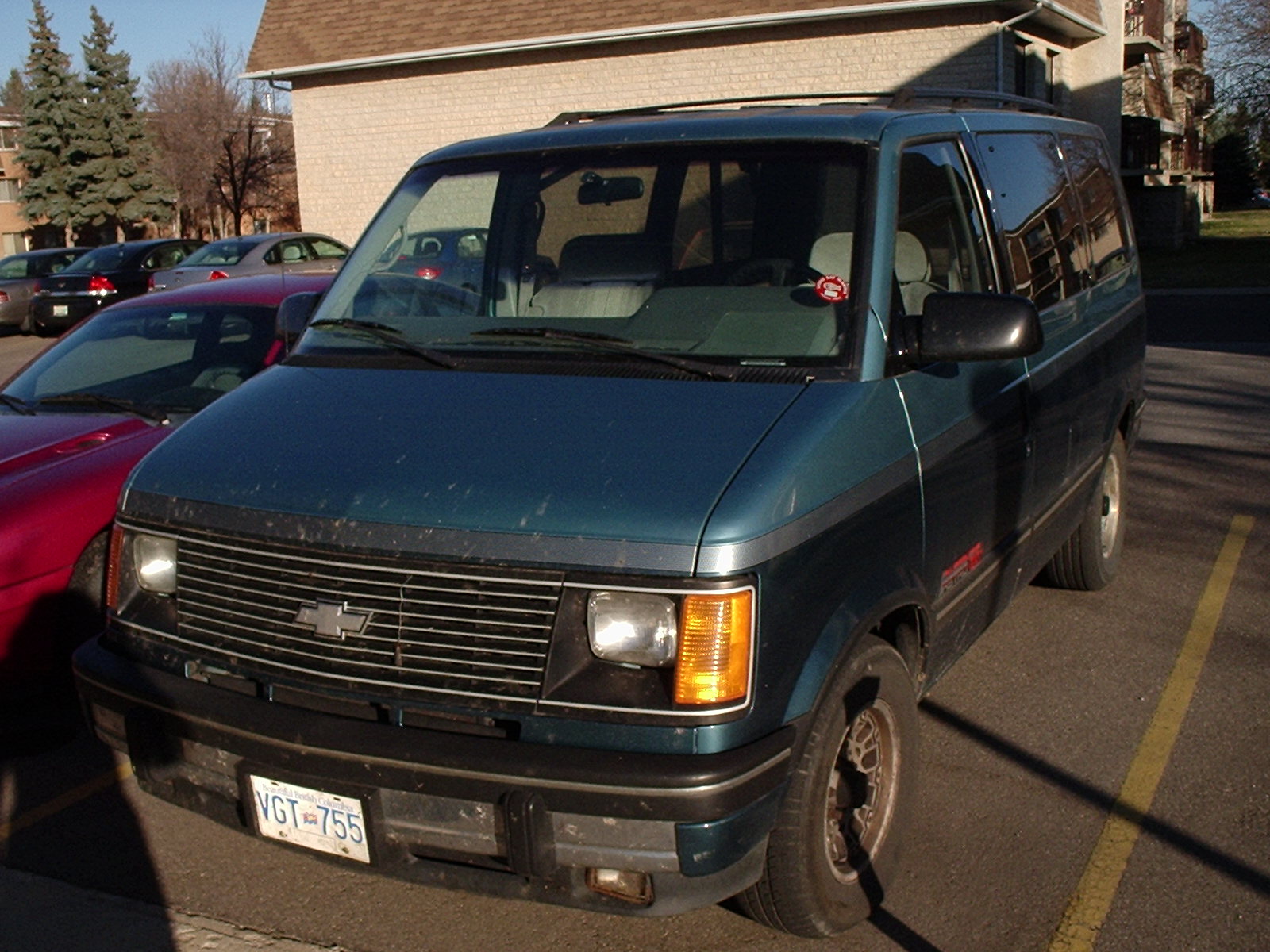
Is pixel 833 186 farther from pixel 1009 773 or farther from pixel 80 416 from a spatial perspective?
pixel 80 416

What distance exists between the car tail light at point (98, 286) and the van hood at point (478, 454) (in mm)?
19935

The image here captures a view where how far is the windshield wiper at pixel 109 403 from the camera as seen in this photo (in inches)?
224

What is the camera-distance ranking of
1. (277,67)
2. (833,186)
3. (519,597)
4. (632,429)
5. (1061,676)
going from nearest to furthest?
1. (519,597)
2. (632,429)
3. (833,186)
4. (1061,676)
5. (277,67)

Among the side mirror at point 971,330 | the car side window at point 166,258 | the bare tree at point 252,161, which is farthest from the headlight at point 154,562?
the bare tree at point 252,161

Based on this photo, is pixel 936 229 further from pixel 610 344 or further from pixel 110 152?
pixel 110 152

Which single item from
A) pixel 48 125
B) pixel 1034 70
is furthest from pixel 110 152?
pixel 1034 70

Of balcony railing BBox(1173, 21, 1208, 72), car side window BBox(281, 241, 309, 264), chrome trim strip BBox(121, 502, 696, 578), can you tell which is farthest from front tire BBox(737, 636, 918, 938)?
balcony railing BBox(1173, 21, 1208, 72)

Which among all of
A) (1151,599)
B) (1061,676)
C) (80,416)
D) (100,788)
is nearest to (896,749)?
(1061,676)

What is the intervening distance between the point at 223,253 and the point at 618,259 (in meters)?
17.8

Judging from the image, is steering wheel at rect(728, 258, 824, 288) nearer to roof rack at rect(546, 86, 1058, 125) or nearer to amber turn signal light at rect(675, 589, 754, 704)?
roof rack at rect(546, 86, 1058, 125)

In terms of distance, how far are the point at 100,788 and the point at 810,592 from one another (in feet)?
9.33

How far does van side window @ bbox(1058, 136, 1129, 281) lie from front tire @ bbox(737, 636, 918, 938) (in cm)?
295

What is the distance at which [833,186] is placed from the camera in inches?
157

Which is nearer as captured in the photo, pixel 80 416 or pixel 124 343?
pixel 80 416
